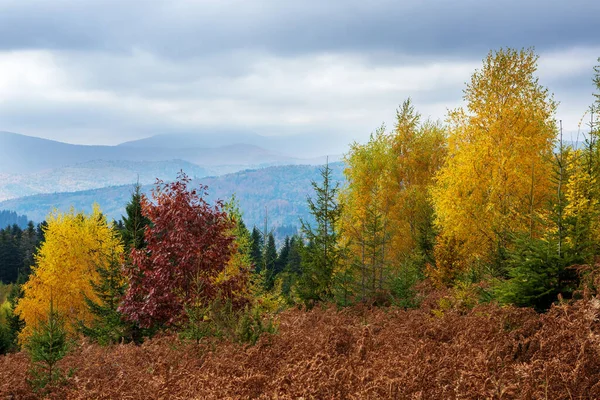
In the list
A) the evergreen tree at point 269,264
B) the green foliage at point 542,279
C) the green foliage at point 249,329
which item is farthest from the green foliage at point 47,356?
the evergreen tree at point 269,264

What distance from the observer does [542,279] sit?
9.55 meters

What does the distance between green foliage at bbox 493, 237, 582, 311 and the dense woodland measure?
0.09 ft

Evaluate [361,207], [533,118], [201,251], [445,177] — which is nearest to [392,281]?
[201,251]

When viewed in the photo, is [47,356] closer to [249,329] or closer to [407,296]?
[249,329]

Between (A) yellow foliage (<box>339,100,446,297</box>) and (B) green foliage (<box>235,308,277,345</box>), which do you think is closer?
(B) green foliage (<box>235,308,277,345</box>)

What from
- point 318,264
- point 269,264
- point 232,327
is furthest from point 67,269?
point 269,264

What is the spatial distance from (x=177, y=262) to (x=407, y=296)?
730cm

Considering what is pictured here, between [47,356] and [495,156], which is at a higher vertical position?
[495,156]

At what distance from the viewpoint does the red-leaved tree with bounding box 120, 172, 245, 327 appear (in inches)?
531

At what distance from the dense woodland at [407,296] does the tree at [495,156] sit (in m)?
0.09

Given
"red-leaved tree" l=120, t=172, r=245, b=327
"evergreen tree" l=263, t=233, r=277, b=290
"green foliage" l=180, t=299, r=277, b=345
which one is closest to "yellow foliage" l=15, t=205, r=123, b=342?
Result: "evergreen tree" l=263, t=233, r=277, b=290

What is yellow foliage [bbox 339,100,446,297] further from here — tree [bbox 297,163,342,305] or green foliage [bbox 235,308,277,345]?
green foliage [bbox 235,308,277,345]

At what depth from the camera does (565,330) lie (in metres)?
6.68

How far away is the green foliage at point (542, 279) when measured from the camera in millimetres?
9516
